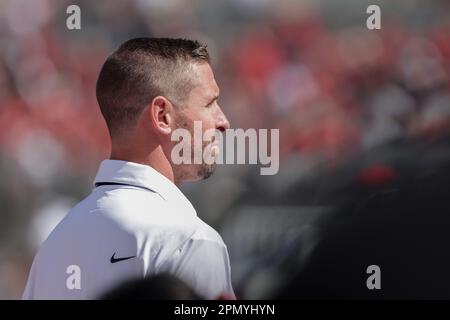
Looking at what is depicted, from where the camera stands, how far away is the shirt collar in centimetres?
144

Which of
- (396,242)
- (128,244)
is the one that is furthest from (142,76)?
(396,242)

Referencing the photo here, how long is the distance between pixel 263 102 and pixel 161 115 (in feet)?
5.83

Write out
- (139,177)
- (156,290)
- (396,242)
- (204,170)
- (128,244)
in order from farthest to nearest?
(396,242) < (204,170) < (139,177) < (128,244) < (156,290)

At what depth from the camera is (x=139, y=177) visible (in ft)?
4.74

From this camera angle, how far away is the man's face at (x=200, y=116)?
5.12ft

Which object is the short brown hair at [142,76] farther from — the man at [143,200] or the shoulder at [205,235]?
the shoulder at [205,235]

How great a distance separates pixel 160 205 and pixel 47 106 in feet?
6.63

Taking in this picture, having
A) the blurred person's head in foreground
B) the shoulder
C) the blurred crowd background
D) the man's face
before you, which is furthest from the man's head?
the blurred crowd background

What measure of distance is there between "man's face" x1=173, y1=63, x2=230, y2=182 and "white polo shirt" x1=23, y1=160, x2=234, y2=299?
0.13 metres

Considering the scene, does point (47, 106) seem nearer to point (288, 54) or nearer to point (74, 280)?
point (288, 54)

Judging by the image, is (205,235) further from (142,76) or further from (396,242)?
(396,242)

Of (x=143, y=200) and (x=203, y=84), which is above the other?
(x=203, y=84)

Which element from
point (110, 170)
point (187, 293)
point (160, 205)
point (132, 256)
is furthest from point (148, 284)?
point (110, 170)

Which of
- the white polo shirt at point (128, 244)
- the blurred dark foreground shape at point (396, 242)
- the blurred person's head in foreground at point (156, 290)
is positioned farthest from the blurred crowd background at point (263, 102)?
the blurred person's head in foreground at point (156, 290)
